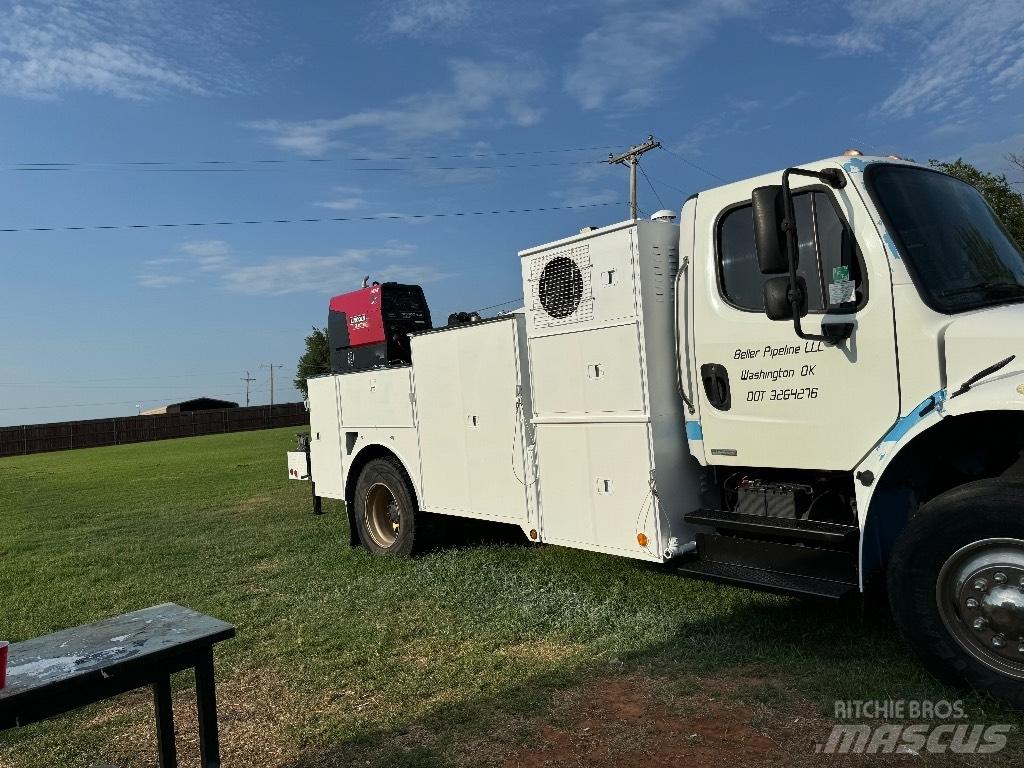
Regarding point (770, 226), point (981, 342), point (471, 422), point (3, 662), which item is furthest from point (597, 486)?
point (3, 662)

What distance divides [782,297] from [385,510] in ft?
16.4

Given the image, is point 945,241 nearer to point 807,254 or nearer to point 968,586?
point 807,254

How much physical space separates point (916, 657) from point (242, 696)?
3.49 m

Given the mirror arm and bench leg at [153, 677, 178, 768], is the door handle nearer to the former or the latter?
the mirror arm

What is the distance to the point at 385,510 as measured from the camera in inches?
312

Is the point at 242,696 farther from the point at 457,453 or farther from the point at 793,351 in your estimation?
the point at 793,351

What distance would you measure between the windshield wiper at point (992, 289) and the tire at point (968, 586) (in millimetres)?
978

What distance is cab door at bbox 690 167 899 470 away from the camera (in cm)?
399

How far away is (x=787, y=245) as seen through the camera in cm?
393

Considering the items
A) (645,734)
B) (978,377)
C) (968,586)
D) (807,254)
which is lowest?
(645,734)

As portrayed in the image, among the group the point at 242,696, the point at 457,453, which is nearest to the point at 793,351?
the point at 457,453

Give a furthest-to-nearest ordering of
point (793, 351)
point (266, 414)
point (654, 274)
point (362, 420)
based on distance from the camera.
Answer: point (266, 414), point (362, 420), point (654, 274), point (793, 351)

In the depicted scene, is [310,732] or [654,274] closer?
[310,732]

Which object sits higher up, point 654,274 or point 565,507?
point 654,274
